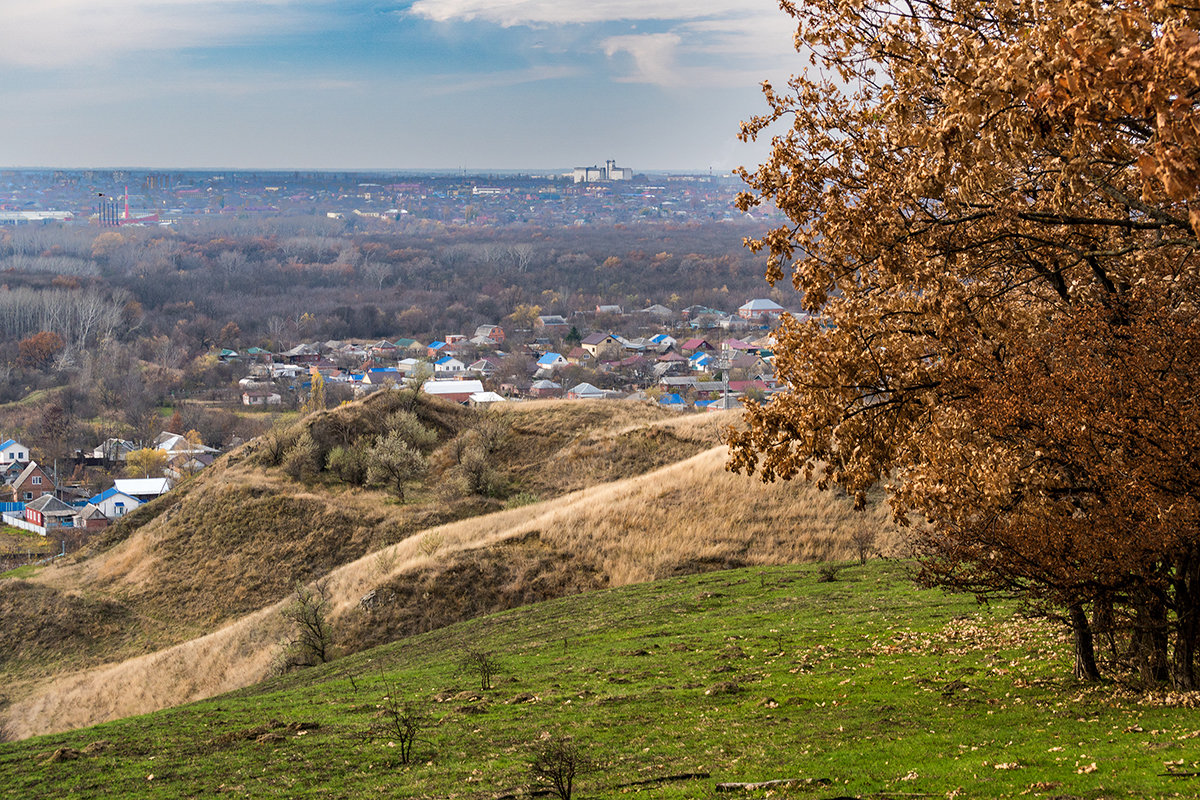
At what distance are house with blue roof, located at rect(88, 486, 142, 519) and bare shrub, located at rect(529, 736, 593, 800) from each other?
7157cm

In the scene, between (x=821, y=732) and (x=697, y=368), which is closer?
(x=821, y=732)

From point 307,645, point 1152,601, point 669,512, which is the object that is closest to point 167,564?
point 307,645

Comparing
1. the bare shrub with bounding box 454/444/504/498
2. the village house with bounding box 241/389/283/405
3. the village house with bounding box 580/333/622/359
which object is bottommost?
the village house with bounding box 241/389/283/405

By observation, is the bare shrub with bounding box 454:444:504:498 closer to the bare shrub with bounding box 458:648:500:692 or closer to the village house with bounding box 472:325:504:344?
the bare shrub with bounding box 458:648:500:692

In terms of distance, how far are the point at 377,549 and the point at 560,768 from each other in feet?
102

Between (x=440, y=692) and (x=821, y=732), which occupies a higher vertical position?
(x=821, y=732)

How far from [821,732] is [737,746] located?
983mm

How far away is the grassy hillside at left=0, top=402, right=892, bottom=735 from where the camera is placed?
27.2 m

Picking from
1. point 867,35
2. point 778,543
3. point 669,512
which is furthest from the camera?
point 669,512

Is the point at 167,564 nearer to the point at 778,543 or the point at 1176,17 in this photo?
the point at 778,543

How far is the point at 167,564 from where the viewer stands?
40969 millimetres

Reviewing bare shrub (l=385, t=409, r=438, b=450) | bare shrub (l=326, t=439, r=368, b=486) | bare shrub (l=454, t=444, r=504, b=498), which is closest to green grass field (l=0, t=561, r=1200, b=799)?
bare shrub (l=454, t=444, r=504, b=498)

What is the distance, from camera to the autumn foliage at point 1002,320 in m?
8.48

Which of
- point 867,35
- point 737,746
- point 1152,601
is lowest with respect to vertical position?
point 737,746
